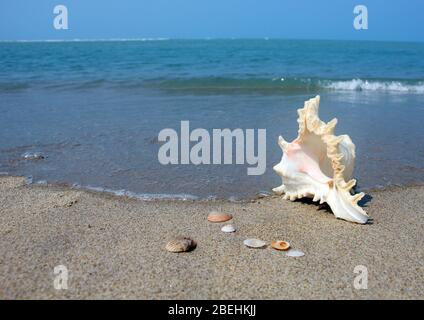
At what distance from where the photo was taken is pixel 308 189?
3.77m

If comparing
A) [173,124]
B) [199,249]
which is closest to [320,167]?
[199,249]

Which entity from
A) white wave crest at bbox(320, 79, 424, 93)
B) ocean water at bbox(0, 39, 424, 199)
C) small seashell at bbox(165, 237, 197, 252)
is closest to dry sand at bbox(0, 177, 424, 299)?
small seashell at bbox(165, 237, 197, 252)

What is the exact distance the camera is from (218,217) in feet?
11.8

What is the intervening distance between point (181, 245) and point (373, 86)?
485 inches

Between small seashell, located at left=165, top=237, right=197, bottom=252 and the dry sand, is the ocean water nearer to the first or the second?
the dry sand

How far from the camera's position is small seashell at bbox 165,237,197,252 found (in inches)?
118

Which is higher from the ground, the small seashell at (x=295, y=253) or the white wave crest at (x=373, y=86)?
the white wave crest at (x=373, y=86)

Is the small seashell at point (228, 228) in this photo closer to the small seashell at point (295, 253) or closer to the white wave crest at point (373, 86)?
the small seashell at point (295, 253)

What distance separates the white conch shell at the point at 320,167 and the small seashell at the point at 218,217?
26.8 inches

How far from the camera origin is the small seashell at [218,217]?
11.7 feet

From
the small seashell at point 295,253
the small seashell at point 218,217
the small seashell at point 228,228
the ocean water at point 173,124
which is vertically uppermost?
the ocean water at point 173,124

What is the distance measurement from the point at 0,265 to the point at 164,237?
1.14 meters

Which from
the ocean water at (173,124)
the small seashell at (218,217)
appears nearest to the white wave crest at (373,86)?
the ocean water at (173,124)

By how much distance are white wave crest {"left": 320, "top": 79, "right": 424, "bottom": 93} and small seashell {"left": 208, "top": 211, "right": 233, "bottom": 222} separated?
10826 millimetres
